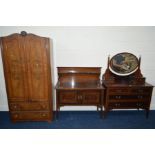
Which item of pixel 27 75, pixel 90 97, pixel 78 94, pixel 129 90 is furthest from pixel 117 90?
pixel 27 75

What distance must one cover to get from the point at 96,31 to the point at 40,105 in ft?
7.08

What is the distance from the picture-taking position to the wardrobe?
238cm

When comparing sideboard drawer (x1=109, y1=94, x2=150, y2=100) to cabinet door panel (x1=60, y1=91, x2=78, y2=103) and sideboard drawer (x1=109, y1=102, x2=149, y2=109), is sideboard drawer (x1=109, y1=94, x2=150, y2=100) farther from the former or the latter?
cabinet door panel (x1=60, y1=91, x2=78, y2=103)

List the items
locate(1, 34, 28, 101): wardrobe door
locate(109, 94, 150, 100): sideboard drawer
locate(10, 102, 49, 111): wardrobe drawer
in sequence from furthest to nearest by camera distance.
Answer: locate(109, 94, 150, 100): sideboard drawer, locate(10, 102, 49, 111): wardrobe drawer, locate(1, 34, 28, 101): wardrobe door

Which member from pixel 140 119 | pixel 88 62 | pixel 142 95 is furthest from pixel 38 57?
pixel 140 119

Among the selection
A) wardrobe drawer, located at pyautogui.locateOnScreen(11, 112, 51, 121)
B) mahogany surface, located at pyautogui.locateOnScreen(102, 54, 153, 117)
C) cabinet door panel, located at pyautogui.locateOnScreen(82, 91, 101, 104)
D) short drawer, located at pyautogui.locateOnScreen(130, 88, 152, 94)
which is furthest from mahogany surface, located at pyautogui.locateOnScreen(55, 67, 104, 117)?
short drawer, located at pyautogui.locateOnScreen(130, 88, 152, 94)

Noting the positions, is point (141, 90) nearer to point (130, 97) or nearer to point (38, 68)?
point (130, 97)

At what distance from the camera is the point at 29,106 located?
2.67 m

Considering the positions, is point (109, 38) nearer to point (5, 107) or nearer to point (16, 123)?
point (16, 123)

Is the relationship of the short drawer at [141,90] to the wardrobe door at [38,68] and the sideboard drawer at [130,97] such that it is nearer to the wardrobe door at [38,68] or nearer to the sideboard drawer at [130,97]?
the sideboard drawer at [130,97]

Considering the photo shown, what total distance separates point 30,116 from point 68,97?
0.94 metres

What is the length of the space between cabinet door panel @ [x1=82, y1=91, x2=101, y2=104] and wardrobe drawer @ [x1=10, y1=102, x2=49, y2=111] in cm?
84

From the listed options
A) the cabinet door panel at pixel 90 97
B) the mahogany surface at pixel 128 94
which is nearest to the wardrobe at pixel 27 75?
the cabinet door panel at pixel 90 97

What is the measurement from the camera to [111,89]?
107 inches
